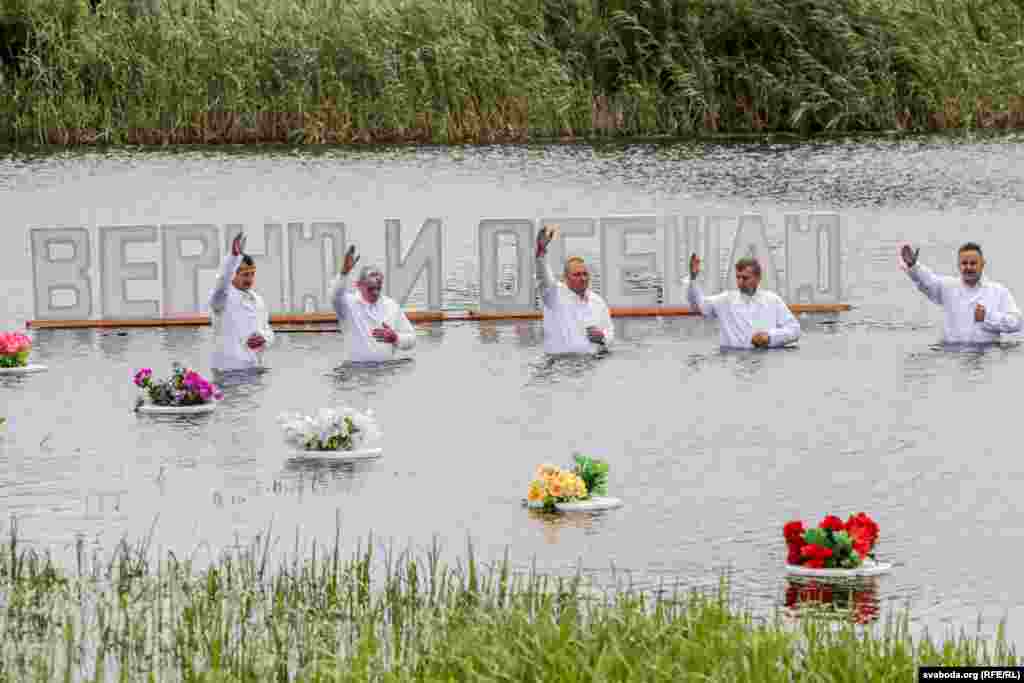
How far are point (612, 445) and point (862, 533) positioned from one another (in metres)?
6.14

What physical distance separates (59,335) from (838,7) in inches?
1087

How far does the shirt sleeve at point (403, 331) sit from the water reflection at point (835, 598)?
11.4m

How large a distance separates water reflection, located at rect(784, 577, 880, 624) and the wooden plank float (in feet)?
54.4

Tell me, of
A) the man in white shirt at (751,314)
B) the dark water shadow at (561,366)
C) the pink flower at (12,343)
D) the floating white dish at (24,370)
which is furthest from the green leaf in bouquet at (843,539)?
the floating white dish at (24,370)

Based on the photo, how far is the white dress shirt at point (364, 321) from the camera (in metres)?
27.5

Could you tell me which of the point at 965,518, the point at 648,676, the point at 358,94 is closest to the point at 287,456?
the point at 965,518

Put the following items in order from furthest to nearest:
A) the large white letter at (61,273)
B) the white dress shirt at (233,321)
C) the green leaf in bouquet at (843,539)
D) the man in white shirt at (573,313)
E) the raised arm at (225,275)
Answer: the large white letter at (61,273)
the man in white shirt at (573,313)
the white dress shirt at (233,321)
the raised arm at (225,275)
the green leaf in bouquet at (843,539)

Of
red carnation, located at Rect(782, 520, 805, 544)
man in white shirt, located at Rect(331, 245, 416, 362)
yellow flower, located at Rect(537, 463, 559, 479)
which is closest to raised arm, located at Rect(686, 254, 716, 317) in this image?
man in white shirt, located at Rect(331, 245, 416, 362)

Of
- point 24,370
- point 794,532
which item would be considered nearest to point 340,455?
point 794,532

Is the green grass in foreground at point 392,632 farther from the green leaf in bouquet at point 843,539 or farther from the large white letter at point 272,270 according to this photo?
the large white letter at point 272,270

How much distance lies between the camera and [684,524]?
741 inches

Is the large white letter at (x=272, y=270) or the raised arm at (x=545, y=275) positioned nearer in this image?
the raised arm at (x=545, y=275)

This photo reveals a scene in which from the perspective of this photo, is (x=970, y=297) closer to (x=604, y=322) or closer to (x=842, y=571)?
(x=604, y=322)

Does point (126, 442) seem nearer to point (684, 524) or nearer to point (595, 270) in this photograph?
point (684, 524)
